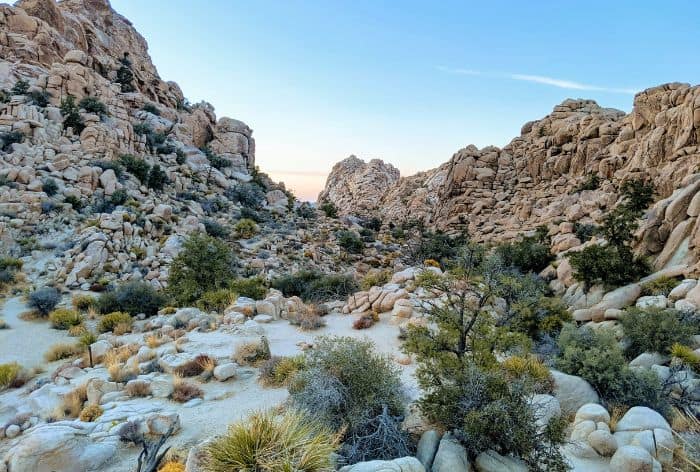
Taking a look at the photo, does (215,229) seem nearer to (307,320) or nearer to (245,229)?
(245,229)

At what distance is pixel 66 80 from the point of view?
30.4 m

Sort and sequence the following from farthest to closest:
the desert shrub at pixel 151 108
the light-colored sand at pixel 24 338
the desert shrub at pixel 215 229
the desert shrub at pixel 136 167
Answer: the desert shrub at pixel 151 108 → the desert shrub at pixel 136 167 → the desert shrub at pixel 215 229 → the light-colored sand at pixel 24 338

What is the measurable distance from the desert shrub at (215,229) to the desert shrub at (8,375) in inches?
631

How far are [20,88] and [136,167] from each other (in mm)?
11377

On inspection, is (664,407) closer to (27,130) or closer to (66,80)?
(27,130)

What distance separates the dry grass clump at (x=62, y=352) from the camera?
395 inches

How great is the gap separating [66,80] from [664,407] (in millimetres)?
40373

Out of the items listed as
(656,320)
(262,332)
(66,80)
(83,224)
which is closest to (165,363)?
(262,332)

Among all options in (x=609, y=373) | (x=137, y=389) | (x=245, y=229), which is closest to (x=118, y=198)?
(x=245, y=229)

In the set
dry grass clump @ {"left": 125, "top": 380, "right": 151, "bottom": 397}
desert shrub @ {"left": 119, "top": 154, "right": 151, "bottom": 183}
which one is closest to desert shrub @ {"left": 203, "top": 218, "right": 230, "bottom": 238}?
desert shrub @ {"left": 119, "top": 154, "right": 151, "bottom": 183}

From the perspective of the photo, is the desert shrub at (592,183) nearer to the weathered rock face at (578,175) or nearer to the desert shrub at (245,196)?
the weathered rock face at (578,175)

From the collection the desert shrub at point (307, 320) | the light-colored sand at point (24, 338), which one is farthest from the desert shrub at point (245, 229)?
the desert shrub at point (307, 320)

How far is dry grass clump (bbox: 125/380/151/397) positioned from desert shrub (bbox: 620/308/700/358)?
10946 millimetres

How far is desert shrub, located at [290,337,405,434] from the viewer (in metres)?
5.38
